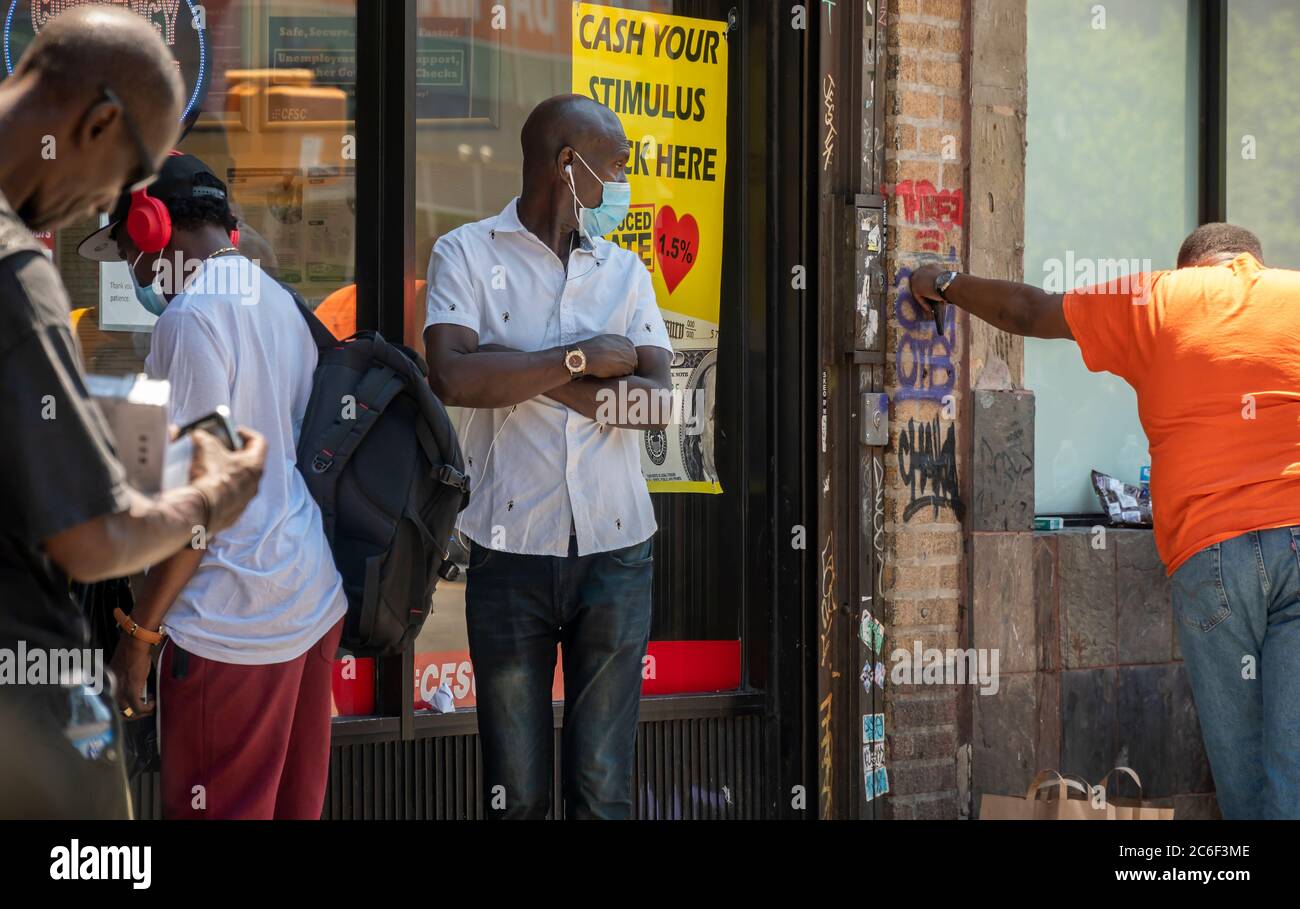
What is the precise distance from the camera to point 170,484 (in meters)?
2.26

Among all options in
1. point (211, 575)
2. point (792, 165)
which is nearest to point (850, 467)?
point (792, 165)

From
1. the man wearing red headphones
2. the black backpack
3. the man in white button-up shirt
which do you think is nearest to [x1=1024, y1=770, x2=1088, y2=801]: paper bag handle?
the man in white button-up shirt

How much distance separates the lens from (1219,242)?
4738mm

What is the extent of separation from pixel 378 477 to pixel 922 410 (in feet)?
8.88

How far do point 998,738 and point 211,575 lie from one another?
3.43m

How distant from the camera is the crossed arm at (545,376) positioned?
3.87 meters

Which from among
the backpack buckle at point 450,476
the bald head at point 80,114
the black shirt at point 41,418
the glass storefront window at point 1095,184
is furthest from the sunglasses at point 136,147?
the glass storefront window at point 1095,184

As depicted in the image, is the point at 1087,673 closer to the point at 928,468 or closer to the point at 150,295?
the point at 928,468

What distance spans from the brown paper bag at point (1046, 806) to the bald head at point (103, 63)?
341 centimetres

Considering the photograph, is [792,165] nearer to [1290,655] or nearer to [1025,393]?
[1025,393]

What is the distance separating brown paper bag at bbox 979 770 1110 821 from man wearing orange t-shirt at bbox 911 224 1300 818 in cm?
40

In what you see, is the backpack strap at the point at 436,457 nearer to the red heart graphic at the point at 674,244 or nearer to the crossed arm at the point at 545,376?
the crossed arm at the point at 545,376

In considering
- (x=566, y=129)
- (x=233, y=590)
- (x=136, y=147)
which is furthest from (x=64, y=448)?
(x=566, y=129)

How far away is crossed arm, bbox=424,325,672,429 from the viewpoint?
152 inches
